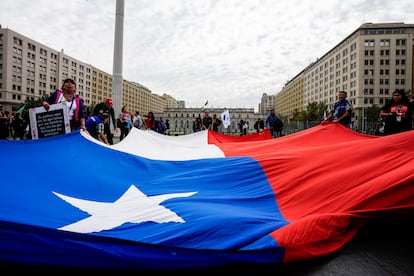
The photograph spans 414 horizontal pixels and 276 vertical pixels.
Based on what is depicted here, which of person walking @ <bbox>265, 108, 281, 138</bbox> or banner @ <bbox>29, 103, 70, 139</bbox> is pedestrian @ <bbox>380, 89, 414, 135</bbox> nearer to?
banner @ <bbox>29, 103, 70, 139</bbox>

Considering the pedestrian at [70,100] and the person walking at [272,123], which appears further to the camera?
the person walking at [272,123]

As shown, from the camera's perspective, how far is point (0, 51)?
65000 millimetres

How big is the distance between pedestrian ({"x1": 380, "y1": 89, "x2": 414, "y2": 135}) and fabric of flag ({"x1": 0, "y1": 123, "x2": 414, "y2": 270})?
3.82 metres

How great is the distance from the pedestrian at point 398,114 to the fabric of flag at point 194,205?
382 cm

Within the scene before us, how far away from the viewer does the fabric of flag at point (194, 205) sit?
1.55m

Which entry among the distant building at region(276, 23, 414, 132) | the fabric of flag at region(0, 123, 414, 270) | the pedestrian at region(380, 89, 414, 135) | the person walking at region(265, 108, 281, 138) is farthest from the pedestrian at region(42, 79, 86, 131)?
the distant building at region(276, 23, 414, 132)

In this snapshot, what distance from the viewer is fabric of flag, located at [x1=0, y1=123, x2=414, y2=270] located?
5.09ft

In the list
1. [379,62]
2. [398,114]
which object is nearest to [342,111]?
[398,114]

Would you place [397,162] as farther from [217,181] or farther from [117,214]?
[117,214]

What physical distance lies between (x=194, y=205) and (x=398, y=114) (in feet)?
18.9

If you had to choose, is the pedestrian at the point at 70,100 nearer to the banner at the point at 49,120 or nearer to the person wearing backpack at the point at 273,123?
the banner at the point at 49,120

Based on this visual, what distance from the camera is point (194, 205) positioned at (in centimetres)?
229

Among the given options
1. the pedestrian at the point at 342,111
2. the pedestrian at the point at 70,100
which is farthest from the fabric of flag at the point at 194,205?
the pedestrian at the point at 342,111

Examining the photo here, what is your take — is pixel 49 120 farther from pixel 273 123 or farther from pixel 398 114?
pixel 273 123
